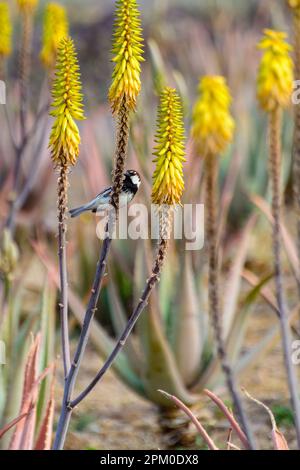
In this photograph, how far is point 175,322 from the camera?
7.30ft

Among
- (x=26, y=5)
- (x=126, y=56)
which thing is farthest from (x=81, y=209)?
(x=26, y=5)

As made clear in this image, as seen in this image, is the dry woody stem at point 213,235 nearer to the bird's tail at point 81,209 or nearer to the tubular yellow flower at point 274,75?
the tubular yellow flower at point 274,75

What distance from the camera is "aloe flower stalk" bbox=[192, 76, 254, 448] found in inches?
59.7

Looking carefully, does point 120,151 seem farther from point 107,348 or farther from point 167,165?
point 107,348

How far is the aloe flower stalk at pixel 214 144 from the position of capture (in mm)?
1516

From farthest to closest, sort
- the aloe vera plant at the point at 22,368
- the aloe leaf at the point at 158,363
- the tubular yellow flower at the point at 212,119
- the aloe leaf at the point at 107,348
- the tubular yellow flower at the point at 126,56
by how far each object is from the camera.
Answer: the aloe leaf at the point at 107,348
the aloe leaf at the point at 158,363
the aloe vera plant at the point at 22,368
the tubular yellow flower at the point at 212,119
the tubular yellow flower at the point at 126,56

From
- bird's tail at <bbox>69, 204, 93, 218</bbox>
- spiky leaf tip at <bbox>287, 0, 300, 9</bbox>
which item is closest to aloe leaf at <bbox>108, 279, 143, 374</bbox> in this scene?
spiky leaf tip at <bbox>287, 0, 300, 9</bbox>

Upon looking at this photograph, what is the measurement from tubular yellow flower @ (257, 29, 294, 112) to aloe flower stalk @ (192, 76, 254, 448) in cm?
10

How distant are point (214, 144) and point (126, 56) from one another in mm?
651

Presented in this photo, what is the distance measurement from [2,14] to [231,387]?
1.11 meters

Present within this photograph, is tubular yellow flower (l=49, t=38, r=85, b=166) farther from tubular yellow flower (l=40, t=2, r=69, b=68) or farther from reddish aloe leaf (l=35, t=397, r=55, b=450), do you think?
tubular yellow flower (l=40, t=2, r=69, b=68)

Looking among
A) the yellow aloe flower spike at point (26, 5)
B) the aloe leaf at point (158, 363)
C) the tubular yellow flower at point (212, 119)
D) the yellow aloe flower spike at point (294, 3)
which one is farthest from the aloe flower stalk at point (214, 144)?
the yellow aloe flower spike at point (26, 5)

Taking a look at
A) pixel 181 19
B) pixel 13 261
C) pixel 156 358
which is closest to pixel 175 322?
pixel 156 358

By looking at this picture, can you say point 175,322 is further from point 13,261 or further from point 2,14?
point 2,14
